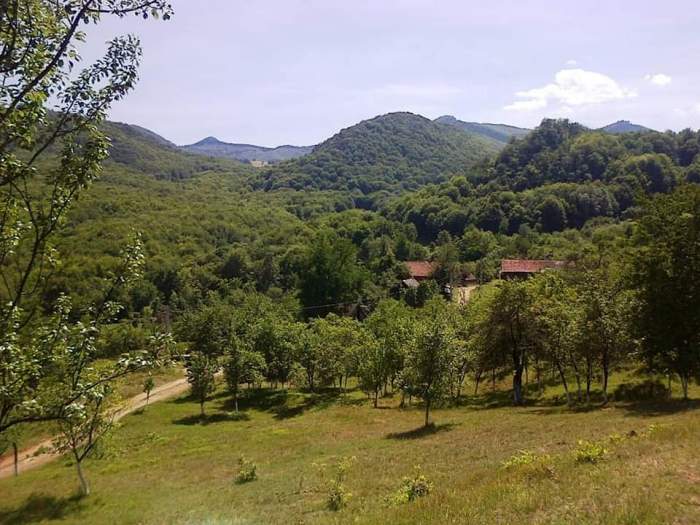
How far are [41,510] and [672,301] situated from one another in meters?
41.5

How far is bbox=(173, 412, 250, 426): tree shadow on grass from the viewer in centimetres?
5075

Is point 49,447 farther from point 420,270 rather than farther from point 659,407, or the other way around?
point 420,270

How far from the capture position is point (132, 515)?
2177 centimetres

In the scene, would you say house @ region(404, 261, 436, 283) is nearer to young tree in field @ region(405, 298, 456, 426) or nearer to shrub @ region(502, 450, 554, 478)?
young tree in field @ region(405, 298, 456, 426)

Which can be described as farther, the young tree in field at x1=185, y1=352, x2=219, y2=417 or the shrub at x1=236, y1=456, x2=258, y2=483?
the young tree in field at x1=185, y1=352, x2=219, y2=417

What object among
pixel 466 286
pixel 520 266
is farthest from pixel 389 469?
pixel 466 286

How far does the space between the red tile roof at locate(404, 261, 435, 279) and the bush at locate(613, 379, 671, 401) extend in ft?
303

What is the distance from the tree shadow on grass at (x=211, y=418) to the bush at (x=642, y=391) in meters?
35.7

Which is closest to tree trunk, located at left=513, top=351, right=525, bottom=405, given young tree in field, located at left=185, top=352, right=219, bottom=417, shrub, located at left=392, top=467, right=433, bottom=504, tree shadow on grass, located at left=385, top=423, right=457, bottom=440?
tree shadow on grass, located at left=385, top=423, right=457, bottom=440

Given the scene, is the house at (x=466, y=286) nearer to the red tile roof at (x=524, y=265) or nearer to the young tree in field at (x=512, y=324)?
the red tile roof at (x=524, y=265)

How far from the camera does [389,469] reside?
2347cm

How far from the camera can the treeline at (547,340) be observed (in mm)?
33094

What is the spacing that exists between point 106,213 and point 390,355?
18226 centimetres

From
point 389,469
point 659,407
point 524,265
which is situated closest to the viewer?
point 389,469
